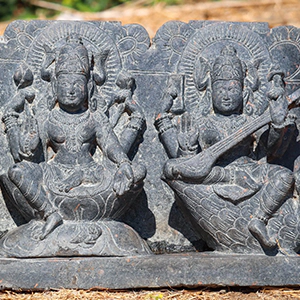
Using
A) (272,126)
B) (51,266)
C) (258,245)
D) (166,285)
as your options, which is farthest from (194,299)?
(272,126)

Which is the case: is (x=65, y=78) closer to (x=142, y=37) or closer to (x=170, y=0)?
(x=142, y=37)

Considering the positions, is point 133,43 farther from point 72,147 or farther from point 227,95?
point 72,147

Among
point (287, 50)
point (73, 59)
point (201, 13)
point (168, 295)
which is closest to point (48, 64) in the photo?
point (73, 59)

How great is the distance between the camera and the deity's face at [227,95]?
6496 mm

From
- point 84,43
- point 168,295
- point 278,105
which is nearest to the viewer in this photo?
point 168,295

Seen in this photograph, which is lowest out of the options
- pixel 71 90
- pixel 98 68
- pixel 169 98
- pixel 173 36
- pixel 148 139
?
pixel 148 139

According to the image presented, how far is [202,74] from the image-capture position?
6711mm

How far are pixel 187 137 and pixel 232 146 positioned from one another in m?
0.38

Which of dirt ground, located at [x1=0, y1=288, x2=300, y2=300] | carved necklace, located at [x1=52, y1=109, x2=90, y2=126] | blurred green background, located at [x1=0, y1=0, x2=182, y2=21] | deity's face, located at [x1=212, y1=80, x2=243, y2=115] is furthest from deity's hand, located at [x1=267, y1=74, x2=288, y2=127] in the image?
blurred green background, located at [x1=0, y1=0, x2=182, y2=21]

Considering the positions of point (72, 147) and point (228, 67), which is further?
point (228, 67)

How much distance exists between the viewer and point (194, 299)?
5859mm

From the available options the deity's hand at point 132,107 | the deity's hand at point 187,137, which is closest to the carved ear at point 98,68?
the deity's hand at point 132,107

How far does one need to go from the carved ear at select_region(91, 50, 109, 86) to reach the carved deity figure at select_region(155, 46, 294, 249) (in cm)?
57

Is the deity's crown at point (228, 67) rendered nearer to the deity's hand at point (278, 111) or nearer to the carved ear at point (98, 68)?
the deity's hand at point (278, 111)
